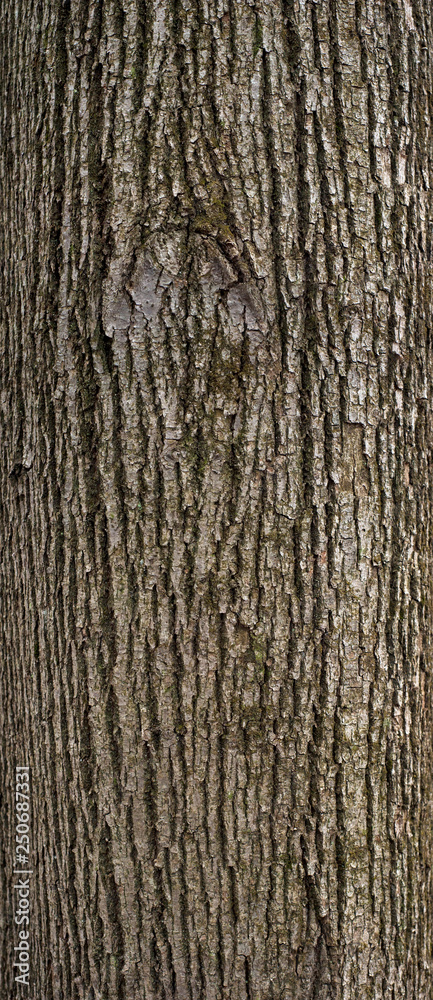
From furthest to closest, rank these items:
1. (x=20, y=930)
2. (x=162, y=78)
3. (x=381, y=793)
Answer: (x=20, y=930) < (x=381, y=793) < (x=162, y=78)

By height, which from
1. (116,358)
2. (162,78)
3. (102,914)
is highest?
(162,78)

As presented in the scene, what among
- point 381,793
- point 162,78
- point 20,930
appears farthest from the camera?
point 20,930

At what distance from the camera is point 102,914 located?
1499mm

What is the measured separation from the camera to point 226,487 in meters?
1.44

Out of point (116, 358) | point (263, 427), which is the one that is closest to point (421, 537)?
point (263, 427)

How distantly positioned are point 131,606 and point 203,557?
0.20 metres

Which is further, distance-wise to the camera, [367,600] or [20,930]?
[20,930]

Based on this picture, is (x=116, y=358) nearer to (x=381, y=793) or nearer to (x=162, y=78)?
(x=162, y=78)

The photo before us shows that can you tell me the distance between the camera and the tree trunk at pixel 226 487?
4.68 feet

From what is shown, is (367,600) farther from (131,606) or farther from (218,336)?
(218,336)

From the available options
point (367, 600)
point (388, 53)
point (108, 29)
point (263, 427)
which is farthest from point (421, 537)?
point (108, 29)

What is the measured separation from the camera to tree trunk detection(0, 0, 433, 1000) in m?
1.43

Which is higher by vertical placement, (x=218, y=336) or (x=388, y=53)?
(x=388, y=53)

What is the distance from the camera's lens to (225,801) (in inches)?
56.9
